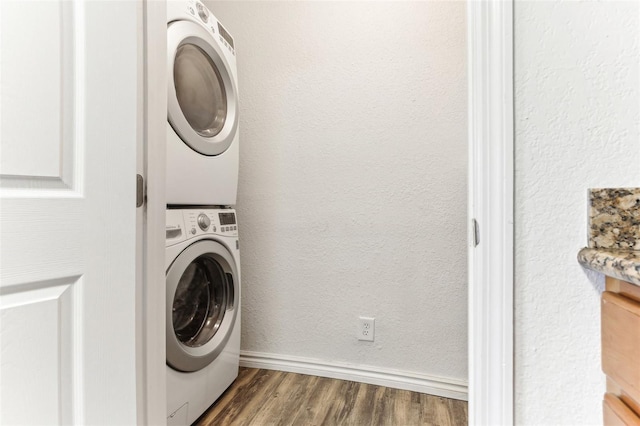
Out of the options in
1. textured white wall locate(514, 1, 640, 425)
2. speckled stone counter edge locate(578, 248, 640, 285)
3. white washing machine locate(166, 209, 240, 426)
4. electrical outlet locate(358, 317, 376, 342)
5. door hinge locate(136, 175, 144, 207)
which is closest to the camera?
speckled stone counter edge locate(578, 248, 640, 285)

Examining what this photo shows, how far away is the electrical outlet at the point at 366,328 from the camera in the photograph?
165 cm

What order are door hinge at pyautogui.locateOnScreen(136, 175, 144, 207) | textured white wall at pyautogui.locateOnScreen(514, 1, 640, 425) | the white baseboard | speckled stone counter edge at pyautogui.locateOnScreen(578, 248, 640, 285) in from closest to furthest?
speckled stone counter edge at pyautogui.locateOnScreen(578, 248, 640, 285) < textured white wall at pyautogui.locateOnScreen(514, 1, 640, 425) < door hinge at pyautogui.locateOnScreen(136, 175, 144, 207) < the white baseboard

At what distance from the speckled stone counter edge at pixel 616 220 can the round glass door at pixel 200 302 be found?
1.26 metres

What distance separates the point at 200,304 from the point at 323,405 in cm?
71

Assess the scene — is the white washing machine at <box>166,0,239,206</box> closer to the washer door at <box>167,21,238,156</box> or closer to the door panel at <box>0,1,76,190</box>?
the washer door at <box>167,21,238,156</box>

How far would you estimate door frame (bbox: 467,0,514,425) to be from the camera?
1.87ft

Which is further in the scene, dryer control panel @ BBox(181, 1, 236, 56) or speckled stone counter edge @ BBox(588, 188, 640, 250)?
dryer control panel @ BBox(181, 1, 236, 56)

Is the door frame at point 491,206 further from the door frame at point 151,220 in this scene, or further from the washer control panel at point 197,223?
the washer control panel at point 197,223

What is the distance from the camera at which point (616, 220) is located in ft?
1.81

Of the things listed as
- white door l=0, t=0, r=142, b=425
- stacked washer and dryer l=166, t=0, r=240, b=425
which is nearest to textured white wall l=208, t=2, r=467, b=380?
stacked washer and dryer l=166, t=0, r=240, b=425

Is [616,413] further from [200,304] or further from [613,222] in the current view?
[200,304]

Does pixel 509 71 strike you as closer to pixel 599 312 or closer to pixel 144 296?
pixel 599 312

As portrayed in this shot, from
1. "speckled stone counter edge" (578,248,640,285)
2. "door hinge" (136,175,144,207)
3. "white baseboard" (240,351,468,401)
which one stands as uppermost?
"door hinge" (136,175,144,207)

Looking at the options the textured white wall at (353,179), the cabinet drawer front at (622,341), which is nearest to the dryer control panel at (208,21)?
the textured white wall at (353,179)
